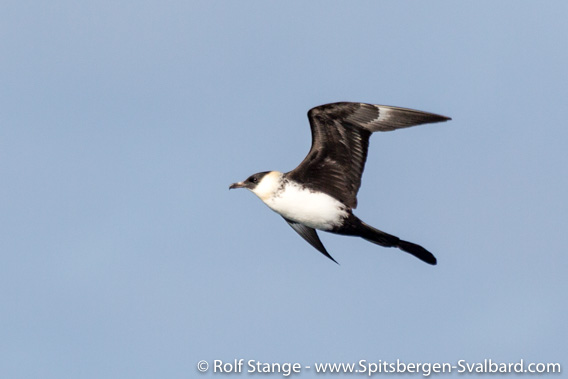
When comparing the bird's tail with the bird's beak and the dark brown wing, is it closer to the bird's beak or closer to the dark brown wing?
the dark brown wing

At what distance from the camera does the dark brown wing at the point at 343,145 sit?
1584 cm

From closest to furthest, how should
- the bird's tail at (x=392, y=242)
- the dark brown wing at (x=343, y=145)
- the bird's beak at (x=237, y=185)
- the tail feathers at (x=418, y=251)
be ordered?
1. the bird's tail at (x=392, y=242)
2. the dark brown wing at (x=343, y=145)
3. the tail feathers at (x=418, y=251)
4. the bird's beak at (x=237, y=185)

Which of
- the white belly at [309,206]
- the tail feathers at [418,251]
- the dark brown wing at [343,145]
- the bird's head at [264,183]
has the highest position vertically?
the dark brown wing at [343,145]

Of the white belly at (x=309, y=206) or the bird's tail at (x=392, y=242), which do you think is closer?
the bird's tail at (x=392, y=242)

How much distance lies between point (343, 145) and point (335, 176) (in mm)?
458

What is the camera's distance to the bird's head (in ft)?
52.4

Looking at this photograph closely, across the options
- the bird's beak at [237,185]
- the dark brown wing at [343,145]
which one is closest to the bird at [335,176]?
the dark brown wing at [343,145]

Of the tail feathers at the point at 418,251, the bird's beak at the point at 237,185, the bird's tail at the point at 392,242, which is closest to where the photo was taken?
the bird's tail at the point at 392,242

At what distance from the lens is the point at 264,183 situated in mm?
16062

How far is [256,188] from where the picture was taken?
1614cm

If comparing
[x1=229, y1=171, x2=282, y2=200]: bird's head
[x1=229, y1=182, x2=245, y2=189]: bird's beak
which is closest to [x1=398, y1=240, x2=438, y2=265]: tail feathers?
[x1=229, y1=171, x2=282, y2=200]: bird's head

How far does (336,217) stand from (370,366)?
217 centimetres

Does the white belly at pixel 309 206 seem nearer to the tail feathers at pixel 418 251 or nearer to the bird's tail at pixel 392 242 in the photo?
the bird's tail at pixel 392 242

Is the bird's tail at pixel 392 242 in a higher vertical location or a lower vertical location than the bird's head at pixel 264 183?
lower
